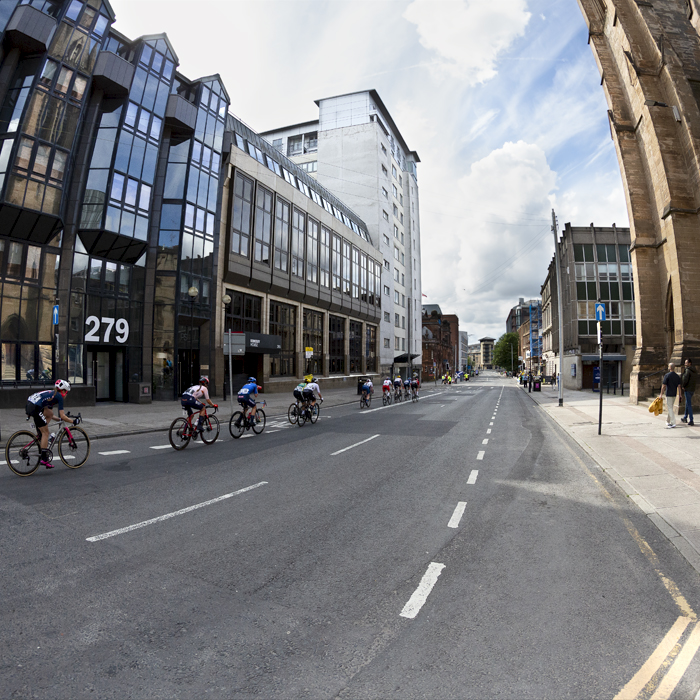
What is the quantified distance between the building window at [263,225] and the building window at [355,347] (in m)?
18.8

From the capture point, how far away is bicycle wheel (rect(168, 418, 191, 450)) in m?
10.9

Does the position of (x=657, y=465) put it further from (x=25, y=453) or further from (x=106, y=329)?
(x=106, y=329)

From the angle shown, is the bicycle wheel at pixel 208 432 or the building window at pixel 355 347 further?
the building window at pixel 355 347

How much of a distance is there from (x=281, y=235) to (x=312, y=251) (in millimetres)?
5537

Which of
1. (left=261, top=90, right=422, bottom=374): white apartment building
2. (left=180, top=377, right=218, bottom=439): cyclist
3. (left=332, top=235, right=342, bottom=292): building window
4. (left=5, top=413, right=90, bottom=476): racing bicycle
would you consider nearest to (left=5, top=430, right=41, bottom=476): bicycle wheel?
(left=5, top=413, right=90, bottom=476): racing bicycle

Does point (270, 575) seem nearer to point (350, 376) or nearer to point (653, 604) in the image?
point (653, 604)

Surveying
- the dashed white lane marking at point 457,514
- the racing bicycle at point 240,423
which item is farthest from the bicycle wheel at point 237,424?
the dashed white lane marking at point 457,514

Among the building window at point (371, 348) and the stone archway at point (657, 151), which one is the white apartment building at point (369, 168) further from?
the stone archway at point (657, 151)

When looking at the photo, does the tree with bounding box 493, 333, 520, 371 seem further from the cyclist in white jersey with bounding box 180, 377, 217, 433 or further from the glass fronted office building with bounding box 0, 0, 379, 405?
the cyclist in white jersey with bounding box 180, 377, 217, 433

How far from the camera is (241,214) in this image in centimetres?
3153

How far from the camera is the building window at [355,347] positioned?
2020 inches

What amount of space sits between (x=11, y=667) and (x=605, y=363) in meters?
55.0

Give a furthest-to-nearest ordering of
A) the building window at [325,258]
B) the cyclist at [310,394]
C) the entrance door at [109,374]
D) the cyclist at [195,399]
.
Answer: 1. the building window at [325,258]
2. the entrance door at [109,374]
3. the cyclist at [310,394]
4. the cyclist at [195,399]

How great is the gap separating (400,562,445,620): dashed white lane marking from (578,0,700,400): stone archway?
20.0m
